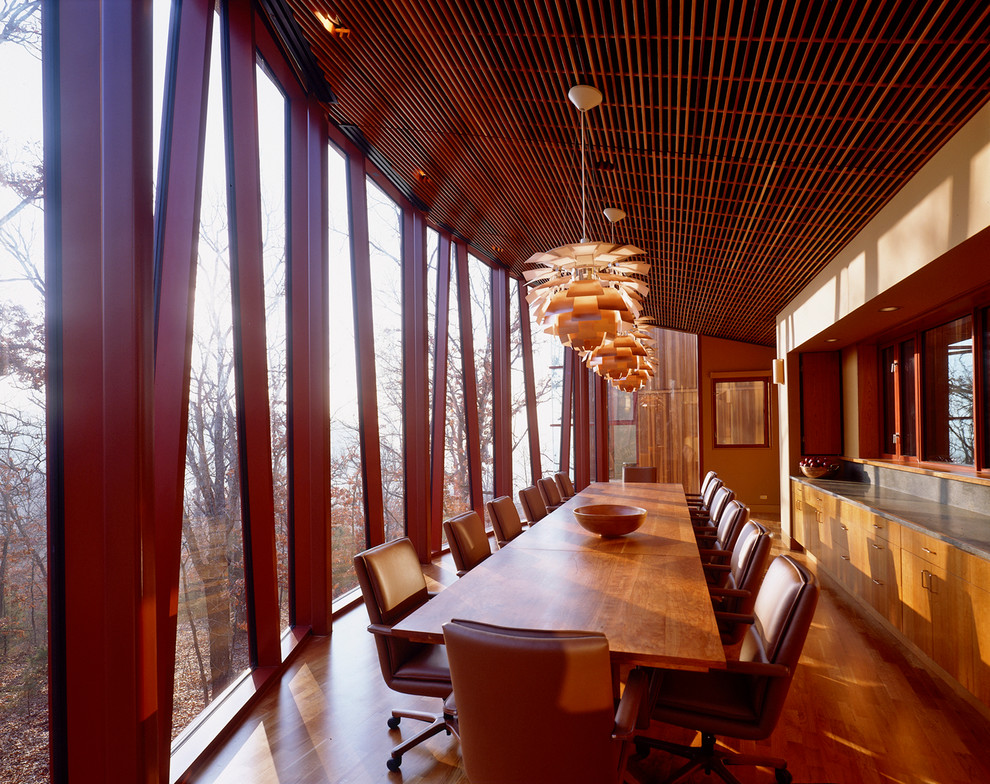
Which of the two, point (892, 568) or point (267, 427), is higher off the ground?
point (267, 427)

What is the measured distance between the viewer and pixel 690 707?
7.50ft

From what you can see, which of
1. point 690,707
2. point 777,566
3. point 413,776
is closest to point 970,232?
point 777,566

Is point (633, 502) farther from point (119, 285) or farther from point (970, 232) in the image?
point (119, 285)

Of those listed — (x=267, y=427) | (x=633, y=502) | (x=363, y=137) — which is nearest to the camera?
(x=267, y=427)

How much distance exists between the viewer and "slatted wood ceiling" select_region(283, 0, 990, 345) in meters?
2.65

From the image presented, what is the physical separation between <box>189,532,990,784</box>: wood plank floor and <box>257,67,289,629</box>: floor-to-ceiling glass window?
81cm

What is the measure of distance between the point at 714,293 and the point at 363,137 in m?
5.25

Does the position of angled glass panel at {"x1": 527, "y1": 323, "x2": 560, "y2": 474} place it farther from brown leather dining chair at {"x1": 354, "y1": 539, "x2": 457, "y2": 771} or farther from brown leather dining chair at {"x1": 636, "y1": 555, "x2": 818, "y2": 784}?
brown leather dining chair at {"x1": 636, "y1": 555, "x2": 818, "y2": 784}

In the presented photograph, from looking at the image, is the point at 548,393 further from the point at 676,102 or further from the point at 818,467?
the point at 676,102

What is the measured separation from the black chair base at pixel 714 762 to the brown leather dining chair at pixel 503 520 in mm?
2025

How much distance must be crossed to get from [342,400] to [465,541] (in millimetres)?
1874

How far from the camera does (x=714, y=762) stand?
8.35 ft

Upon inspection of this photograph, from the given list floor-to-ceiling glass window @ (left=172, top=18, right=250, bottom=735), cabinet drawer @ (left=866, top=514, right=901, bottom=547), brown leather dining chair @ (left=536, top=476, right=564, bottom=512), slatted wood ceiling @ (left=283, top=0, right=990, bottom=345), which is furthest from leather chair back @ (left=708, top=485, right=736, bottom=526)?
floor-to-ceiling glass window @ (left=172, top=18, right=250, bottom=735)

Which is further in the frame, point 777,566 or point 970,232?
point 970,232
